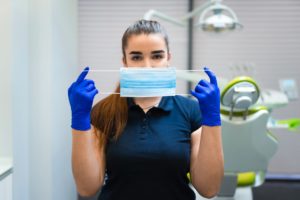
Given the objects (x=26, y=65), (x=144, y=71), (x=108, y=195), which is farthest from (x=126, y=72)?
(x=26, y=65)

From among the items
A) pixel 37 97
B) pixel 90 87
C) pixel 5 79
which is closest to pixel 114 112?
pixel 90 87

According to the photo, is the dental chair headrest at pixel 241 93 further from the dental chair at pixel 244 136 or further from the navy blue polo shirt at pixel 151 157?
the navy blue polo shirt at pixel 151 157

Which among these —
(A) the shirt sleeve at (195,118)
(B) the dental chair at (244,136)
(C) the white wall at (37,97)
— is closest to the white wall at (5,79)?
(C) the white wall at (37,97)

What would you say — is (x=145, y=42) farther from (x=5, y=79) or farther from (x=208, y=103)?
(x=5, y=79)

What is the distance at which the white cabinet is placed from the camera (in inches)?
69.4

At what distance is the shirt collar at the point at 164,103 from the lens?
4.05 ft

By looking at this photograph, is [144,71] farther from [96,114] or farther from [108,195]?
[108,195]

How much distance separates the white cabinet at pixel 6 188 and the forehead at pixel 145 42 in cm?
100

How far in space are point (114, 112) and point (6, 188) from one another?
0.90 meters

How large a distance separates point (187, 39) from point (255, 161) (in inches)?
67.9

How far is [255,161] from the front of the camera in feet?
7.43

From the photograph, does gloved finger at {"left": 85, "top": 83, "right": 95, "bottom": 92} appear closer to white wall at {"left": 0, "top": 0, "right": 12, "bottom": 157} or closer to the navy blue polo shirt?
the navy blue polo shirt

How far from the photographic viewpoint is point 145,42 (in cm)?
120

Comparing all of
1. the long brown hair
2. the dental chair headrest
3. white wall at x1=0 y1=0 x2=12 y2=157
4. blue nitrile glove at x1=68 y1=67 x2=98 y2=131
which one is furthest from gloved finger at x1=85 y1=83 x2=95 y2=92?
the dental chair headrest
